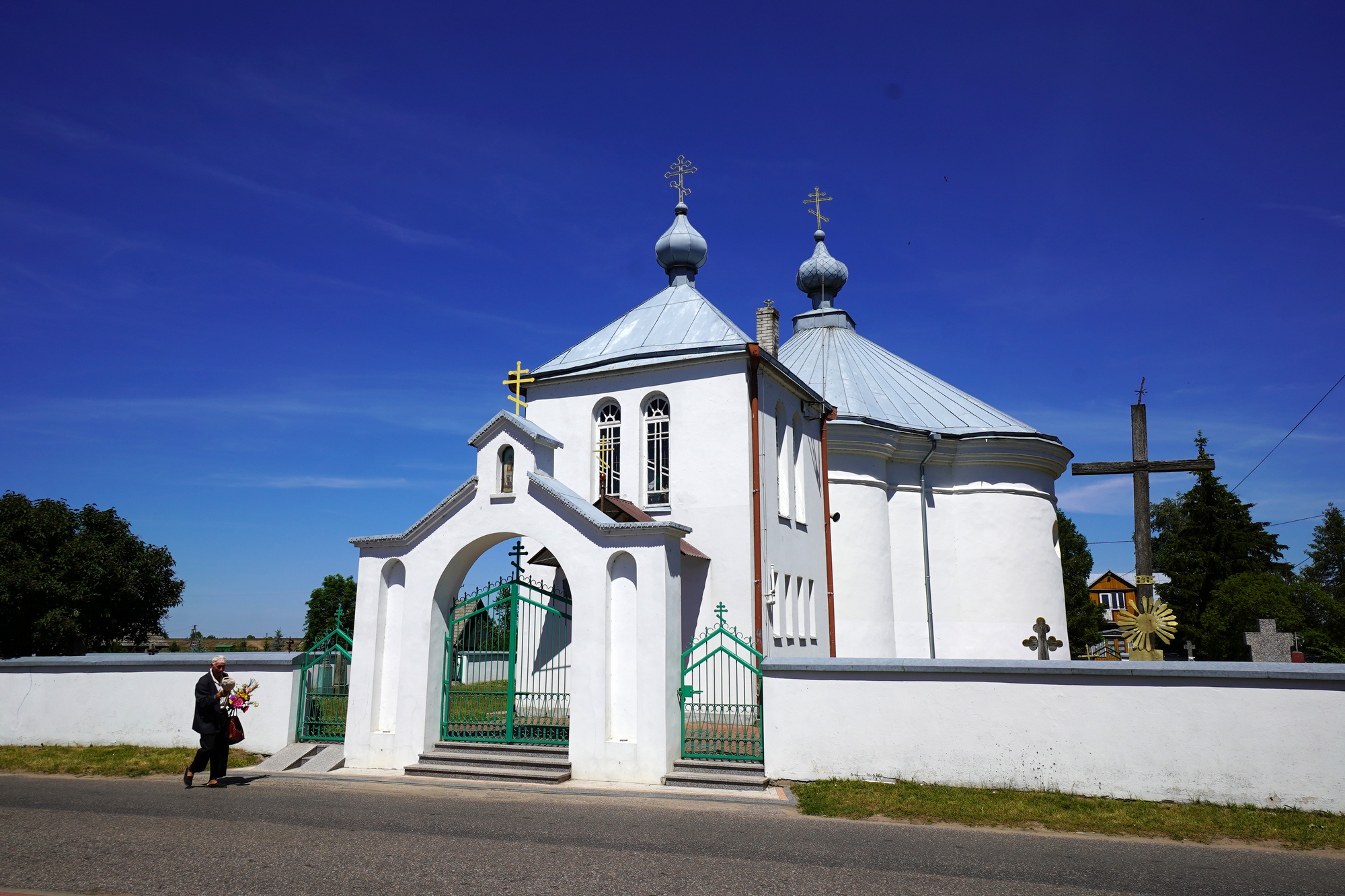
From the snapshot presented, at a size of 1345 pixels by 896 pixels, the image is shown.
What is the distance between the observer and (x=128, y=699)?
14.0 metres

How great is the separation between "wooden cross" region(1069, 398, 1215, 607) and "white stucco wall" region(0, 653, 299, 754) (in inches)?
521

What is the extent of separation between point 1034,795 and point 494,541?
23.8 feet

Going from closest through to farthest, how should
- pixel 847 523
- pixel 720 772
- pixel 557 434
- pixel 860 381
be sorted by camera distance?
pixel 720 772 < pixel 557 434 < pixel 847 523 < pixel 860 381

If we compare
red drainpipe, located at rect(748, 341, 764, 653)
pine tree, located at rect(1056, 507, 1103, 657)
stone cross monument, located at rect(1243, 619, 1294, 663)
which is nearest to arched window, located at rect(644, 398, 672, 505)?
red drainpipe, located at rect(748, 341, 764, 653)

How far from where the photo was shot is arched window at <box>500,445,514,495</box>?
41.0ft

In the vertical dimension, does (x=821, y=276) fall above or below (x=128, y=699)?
above

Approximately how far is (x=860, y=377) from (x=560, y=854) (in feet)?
65.0

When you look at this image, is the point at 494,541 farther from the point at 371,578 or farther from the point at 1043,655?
the point at 1043,655

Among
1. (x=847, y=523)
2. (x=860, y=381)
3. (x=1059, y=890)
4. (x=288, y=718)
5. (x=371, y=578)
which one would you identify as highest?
(x=860, y=381)

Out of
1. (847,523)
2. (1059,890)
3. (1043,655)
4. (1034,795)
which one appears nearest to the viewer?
(1059,890)

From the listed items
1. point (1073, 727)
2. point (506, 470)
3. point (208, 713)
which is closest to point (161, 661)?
Result: point (208, 713)

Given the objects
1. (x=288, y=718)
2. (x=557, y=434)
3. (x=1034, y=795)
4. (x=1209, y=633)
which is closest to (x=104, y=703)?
(x=288, y=718)

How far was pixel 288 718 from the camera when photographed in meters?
13.2

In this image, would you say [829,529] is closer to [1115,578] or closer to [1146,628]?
[1146,628]
